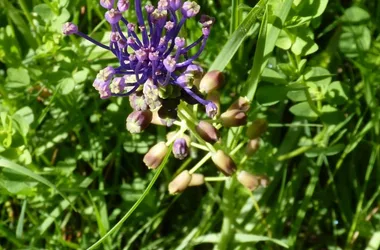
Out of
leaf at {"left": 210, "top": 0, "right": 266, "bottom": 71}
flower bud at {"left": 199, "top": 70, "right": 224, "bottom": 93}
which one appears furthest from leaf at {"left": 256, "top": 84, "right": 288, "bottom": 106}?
flower bud at {"left": 199, "top": 70, "right": 224, "bottom": 93}

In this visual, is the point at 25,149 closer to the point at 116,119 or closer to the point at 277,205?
the point at 116,119

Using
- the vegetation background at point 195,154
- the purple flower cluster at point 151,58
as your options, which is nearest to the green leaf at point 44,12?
the vegetation background at point 195,154

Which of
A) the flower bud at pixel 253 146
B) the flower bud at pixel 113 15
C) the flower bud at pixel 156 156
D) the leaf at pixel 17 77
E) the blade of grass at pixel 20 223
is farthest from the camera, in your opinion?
the leaf at pixel 17 77

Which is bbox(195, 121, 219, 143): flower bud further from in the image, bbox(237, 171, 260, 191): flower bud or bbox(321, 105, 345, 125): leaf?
bbox(321, 105, 345, 125): leaf

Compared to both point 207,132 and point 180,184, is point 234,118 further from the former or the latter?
point 180,184

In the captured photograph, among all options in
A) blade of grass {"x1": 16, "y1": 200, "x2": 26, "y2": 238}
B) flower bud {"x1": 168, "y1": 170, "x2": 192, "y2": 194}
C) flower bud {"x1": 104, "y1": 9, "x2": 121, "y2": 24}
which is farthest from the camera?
blade of grass {"x1": 16, "y1": 200, "x2": 26, "y2": 238}

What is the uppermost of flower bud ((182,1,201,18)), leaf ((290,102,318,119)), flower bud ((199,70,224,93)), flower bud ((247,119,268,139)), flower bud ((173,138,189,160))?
flower bud ((182,1,201,18))

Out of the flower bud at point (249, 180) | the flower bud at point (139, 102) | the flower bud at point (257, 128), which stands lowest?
the flower bud at point (249, 180)

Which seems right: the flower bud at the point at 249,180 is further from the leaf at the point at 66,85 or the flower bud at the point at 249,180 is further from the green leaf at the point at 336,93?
the leaf at the point at 66,85
